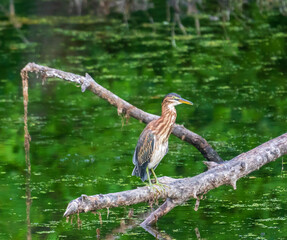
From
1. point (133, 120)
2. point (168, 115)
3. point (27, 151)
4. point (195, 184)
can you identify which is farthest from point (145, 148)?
point (133, 120)

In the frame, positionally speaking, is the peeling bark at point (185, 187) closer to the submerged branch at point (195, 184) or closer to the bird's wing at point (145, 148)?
the submerged branch at point (195, 184)

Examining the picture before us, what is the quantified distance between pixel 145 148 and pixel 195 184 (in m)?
0.49

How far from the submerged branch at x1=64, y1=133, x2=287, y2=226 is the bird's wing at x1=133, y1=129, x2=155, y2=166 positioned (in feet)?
0.67

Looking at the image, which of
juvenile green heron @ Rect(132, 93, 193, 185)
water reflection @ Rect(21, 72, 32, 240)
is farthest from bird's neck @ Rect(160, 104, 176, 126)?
water reflection @ Rect(21, 72, 32, 240)

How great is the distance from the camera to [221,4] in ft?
50.6

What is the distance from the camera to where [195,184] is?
5.48 metres

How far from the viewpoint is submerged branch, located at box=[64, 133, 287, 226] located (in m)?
5.20

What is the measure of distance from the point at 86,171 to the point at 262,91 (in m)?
3.58

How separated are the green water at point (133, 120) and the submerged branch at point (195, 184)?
0.86 ft

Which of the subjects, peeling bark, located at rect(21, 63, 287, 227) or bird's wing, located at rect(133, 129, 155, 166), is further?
bird's wing, located at rect(133, 129, 155, 166)

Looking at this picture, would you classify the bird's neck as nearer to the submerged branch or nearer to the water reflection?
the submerged branch

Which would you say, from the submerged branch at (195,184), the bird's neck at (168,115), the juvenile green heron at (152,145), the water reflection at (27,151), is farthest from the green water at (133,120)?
the bird's neck at (168,115)

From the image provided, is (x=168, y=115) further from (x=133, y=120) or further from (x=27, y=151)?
(x=133, y=120)

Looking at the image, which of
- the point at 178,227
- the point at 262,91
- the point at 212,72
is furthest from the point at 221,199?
the point at 212,72
